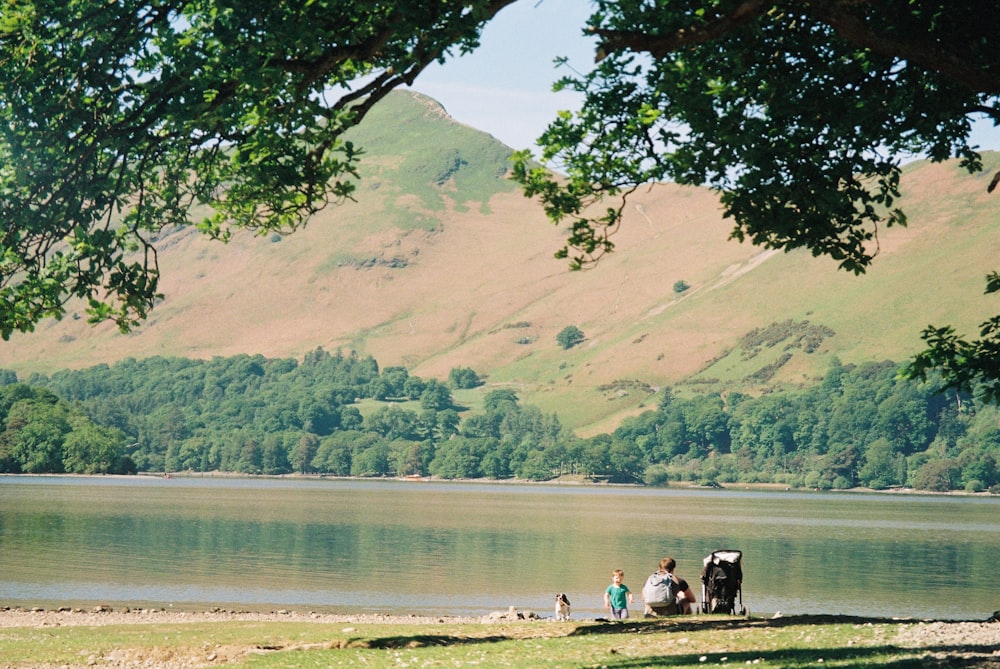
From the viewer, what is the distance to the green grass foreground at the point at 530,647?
20.5 meters

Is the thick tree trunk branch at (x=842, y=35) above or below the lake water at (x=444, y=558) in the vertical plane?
above

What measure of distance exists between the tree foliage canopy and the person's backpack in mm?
10960

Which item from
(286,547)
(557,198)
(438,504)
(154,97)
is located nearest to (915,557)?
(286,547)

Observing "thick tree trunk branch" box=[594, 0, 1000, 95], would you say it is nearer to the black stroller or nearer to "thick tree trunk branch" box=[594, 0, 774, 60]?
"thick tree trunk branch" box=[594, 0, 774, 60]

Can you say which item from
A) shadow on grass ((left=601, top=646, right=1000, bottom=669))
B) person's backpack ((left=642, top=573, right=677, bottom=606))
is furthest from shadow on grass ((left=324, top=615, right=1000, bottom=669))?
person's backpack ((left=642, top=573, right=677, bottom=606))

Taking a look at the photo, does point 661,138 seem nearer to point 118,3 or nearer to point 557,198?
point 557,198

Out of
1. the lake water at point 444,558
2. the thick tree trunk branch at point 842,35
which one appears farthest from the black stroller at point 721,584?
the thick tree trunk branch at point 842,35

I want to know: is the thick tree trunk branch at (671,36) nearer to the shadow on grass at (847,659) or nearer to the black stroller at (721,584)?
the shadow on grass at (847,659)

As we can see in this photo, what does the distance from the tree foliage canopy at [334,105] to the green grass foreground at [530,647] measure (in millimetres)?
7141

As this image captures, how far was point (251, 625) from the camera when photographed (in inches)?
1414

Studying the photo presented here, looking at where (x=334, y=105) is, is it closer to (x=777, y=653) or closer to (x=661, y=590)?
(x=777, y=653)

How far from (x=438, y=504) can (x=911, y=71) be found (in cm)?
15500

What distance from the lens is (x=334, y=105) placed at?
1939 cm

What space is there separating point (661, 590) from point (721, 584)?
5.19 ft
